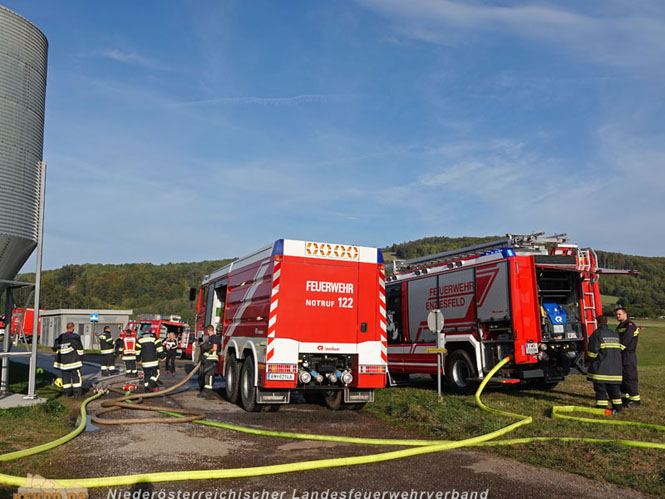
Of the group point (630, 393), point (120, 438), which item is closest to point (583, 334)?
point (630, 393)

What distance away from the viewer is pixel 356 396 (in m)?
10.4

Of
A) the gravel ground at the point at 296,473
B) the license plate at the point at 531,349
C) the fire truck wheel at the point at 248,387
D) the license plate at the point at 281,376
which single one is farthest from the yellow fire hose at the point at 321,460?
the license plate at the point at 531,349

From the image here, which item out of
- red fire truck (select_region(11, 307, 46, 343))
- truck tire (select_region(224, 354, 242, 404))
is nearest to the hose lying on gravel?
truck tire (select_region(224, 354, 242, 404))

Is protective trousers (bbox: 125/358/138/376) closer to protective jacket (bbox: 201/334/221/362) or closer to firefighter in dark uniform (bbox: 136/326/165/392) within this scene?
firefighter in dark uniform (bbox: 136/326/165/392)

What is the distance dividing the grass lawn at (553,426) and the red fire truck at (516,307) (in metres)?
0.71

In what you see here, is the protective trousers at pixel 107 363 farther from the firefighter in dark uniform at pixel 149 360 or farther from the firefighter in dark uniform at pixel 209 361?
→ the firefighter in dark uniform at pixel 209 361

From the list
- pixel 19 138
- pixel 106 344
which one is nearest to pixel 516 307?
pixel 19 138

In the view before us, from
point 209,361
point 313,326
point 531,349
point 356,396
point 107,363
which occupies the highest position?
point 313,326

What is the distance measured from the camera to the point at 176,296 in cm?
11106

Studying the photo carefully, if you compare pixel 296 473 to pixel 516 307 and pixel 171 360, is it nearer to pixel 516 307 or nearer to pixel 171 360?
pixel 516 307

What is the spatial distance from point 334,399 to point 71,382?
595cm

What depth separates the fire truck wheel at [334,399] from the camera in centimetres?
1075

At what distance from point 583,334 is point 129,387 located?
10.4 metres

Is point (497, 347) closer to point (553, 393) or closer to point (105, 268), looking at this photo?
point (553, 393)
